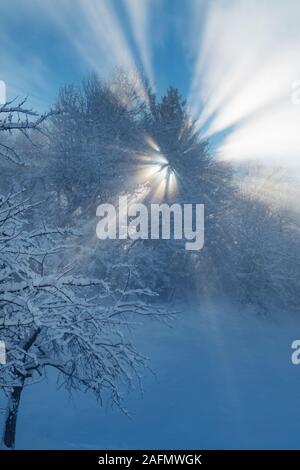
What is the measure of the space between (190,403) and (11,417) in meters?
6.41

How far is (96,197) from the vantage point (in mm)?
21188

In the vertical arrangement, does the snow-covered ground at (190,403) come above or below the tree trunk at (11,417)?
above

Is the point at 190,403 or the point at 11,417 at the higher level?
the point at 190,403

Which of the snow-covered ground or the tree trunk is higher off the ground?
the snow-covered ground

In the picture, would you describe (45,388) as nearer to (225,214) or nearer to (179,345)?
(179,345)

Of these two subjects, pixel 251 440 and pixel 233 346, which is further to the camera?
pixel 233 346

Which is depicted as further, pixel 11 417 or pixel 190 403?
pixel 190 403

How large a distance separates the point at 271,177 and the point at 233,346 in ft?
54.3

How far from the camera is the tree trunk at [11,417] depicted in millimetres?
Result: 8156

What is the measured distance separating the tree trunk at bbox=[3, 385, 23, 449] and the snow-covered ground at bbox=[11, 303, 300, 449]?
105 centimetres

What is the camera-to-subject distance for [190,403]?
516 inches

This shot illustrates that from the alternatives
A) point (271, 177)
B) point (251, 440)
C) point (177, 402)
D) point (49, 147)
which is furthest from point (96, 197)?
point (271, 177)

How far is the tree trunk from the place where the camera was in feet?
26.8

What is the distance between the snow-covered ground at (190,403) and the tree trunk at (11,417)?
3.44 ft
